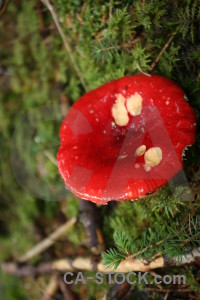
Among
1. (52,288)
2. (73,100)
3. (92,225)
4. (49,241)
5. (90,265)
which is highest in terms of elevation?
(73,100)

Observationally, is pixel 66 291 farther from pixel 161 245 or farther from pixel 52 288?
pixel 161 245

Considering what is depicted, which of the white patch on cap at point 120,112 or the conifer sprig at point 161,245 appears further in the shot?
the white patch on cap at point 120,112

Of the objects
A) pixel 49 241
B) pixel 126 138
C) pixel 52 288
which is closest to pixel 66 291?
pixel 52 288

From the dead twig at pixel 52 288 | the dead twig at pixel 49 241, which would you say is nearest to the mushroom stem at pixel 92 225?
the dead twig at pixel 49 241

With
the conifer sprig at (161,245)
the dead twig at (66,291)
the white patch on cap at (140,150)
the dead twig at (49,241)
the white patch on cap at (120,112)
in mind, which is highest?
the white patch on cap at (120,112)

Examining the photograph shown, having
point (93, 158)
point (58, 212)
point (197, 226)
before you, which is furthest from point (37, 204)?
point (197, 226)

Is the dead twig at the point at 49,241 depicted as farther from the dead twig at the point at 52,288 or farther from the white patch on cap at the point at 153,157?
the white patch on cap at the point at 153,157

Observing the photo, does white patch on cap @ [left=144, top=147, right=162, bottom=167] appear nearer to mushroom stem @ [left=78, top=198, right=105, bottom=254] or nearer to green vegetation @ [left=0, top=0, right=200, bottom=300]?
green vegetation @ [left=0, top=0, right=200, bottom=300]

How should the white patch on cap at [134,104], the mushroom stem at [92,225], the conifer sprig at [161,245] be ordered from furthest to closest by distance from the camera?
the mushroom stem at [92,225]
the white patch on cap at [134,104]
the conifer sprig at [161,245]
